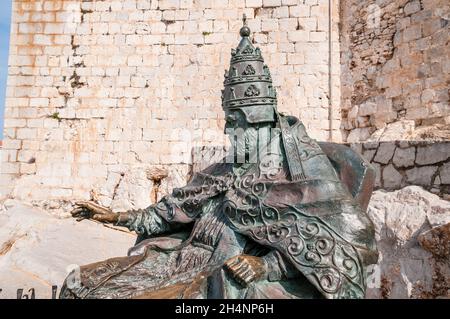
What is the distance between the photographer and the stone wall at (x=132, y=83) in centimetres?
876

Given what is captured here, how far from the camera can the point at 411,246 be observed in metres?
4.61

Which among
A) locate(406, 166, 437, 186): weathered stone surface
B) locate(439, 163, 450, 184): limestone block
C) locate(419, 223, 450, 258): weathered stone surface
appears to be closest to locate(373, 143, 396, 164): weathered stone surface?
locate(406, 166, 437, 186): weathered stone surface

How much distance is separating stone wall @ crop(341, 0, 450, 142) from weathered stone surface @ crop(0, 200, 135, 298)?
472 centimetres

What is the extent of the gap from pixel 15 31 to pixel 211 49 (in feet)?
13.5

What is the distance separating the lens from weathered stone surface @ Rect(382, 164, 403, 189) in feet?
18.9

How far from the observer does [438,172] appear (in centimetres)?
532

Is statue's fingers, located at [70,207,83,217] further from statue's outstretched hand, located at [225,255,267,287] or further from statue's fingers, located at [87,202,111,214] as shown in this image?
statue's outstretched hand, located at [225,255,267,287]

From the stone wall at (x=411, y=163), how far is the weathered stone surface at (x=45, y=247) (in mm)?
3418

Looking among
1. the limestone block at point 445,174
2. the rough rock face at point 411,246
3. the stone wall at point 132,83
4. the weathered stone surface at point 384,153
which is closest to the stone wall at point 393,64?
the stone wall at point 132,83

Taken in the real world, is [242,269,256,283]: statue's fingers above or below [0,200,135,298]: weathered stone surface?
above

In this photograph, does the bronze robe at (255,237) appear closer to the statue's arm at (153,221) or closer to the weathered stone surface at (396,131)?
the statue's arm at (153,221)

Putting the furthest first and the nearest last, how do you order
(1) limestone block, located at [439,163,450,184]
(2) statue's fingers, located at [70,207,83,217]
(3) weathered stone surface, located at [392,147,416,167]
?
(3) weathered stone surface, located at [392,147,416,167] < (1) limestone block, located at [439,163,450,184] < (2) statue's fingers, located at [70,207,83,217]

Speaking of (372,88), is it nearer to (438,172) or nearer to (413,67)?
(413,67)
